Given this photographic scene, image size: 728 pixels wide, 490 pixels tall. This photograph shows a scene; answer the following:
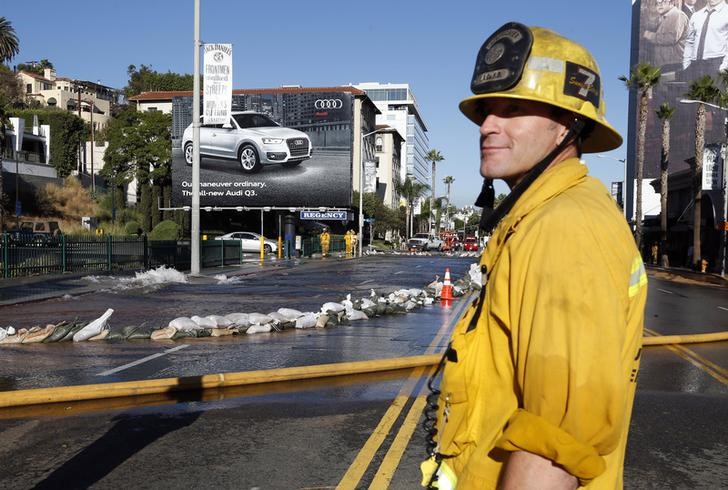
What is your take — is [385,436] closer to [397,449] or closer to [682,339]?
[397,449]

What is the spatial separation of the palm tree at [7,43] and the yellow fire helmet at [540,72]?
46282 millimetres

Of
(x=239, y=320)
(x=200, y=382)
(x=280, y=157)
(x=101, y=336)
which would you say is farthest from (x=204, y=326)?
(x=280, y=157)

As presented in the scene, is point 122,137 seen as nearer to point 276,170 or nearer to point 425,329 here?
point 276,170

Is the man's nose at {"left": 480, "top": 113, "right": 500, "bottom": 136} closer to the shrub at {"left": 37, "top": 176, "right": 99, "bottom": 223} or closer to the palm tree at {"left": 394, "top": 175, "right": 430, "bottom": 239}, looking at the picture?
the shrub at {"left": 37, "top": 176, "right": 99, "bottom": 223}

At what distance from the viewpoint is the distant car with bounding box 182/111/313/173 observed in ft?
184

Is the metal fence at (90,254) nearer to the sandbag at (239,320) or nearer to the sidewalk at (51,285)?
the sidewalk at (51,285)

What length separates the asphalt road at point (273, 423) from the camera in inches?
196

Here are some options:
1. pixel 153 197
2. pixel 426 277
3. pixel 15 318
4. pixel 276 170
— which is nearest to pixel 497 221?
pixel 15 318

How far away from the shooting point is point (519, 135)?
192cm

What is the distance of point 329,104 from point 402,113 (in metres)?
93.6

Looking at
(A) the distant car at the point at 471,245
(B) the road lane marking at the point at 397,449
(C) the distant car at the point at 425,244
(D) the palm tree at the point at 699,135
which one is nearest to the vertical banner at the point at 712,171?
(D) the palm tree at the point at 699,135

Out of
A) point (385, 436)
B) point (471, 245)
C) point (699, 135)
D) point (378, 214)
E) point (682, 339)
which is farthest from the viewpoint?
point (378, 214)

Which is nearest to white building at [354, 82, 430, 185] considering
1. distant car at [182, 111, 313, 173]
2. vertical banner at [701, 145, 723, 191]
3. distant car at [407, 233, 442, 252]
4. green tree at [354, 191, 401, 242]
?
green tree at [354, 191, 401, 242]

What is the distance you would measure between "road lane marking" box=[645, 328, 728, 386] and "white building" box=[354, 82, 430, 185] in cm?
13800
